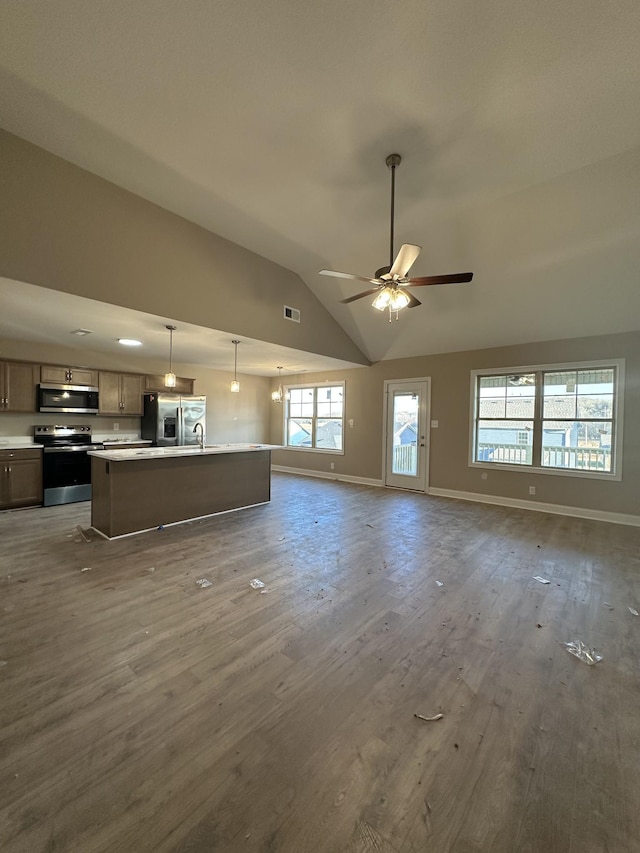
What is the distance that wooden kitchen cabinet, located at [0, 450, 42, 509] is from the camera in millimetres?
4828

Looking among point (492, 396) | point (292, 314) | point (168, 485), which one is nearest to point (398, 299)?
point (292, 314)

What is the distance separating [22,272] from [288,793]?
392 cm

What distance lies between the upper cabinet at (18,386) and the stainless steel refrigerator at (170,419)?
66.5 inches

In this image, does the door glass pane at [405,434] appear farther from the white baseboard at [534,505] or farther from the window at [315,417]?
the window at [315,417]

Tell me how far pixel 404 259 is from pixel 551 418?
4208 millimetres

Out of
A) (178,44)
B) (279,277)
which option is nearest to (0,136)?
(178,44)

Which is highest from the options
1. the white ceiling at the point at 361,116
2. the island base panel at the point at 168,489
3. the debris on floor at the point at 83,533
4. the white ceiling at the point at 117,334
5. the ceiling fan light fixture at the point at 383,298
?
the white ceiling at the point at 361,116

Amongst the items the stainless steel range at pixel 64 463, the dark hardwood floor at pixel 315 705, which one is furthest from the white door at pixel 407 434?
the stainless steel range at pixel 64 463

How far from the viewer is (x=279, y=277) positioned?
5031 millimetres

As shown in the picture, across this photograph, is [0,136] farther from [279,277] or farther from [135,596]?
[135,596]

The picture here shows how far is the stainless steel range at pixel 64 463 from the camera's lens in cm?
521

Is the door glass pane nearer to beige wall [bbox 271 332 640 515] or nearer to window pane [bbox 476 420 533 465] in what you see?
beige wall [bbox 271 332 640 515]

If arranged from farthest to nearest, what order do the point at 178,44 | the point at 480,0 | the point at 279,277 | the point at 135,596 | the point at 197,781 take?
the point at 279,277 → the point at 135,596 → the point at 178,44 → the point at 480,0 → the point at 197,781

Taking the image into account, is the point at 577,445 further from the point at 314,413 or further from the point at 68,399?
the point at 68,399
